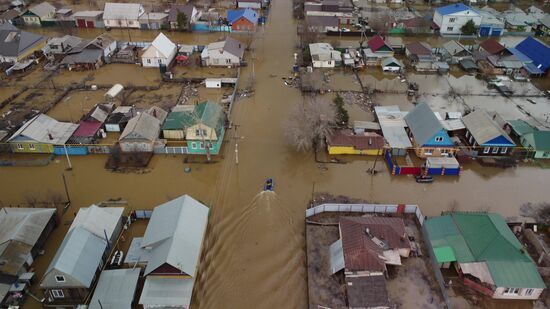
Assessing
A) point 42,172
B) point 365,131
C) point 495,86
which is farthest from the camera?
point 495,86

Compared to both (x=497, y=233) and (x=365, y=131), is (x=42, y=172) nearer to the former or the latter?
(x=365, y=131)

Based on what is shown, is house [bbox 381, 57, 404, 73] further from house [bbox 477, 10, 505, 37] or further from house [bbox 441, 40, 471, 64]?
house [bbox 477, 10, 505, 37]

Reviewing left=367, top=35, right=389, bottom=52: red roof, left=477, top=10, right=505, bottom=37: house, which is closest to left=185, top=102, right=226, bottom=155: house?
left=367, top=35, right=389, bottom=52: red roof

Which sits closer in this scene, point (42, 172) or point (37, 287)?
point (37, 287)

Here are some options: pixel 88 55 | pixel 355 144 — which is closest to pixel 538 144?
pixel 355 144

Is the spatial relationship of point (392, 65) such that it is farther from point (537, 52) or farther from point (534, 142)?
point (534, 142)

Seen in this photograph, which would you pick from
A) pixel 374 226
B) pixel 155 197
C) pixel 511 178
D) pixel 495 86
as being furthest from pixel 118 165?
pixel 495 86

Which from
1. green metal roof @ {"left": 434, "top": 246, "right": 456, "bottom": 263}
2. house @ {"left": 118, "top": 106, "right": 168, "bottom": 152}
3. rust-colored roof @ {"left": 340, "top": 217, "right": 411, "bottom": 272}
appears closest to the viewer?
rust-colored roof @ {"left": 340, "top": 217, "right": 411, "bottom": 272}
